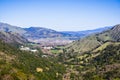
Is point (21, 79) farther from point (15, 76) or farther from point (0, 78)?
point (0, 78)

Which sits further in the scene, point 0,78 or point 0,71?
point 0,71

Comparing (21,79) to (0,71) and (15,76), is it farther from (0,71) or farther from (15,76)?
(0,71)

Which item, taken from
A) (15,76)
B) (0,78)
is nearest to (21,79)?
(15,76)
